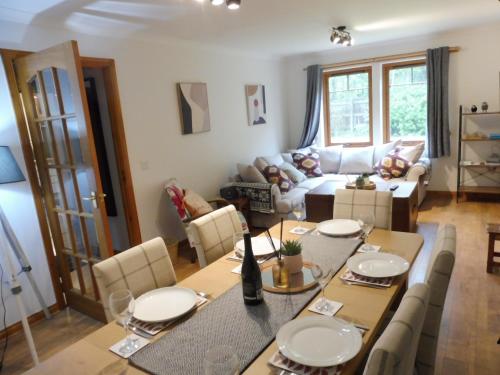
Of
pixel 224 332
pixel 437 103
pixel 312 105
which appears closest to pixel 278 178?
pixel 312 105

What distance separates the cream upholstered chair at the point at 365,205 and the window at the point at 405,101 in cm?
367

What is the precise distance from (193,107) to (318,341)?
3.50 m

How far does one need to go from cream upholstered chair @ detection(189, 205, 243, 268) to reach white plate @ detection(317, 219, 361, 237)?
53 cm

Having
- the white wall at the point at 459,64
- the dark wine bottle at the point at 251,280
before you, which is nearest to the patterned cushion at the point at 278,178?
the white wall at the point at 459,64

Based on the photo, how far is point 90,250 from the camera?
273cm

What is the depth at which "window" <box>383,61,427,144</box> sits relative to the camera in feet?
17.6

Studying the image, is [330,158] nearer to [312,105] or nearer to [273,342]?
[312,105]

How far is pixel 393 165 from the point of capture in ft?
16.2

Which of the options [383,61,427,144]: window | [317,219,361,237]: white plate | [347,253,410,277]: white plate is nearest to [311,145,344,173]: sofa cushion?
[383,61,427,144]: window

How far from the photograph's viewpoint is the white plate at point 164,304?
1.36 m

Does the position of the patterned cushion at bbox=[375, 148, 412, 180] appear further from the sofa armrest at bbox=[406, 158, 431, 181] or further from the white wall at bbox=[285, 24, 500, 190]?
the white wall at bbox=[285, 24, 500, 190]

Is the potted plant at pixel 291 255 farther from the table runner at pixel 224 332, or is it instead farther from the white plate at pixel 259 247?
the white plate at pixel 259 247

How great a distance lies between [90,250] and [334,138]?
459 cm

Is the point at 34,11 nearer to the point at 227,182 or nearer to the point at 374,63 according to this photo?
the point at 227,182
